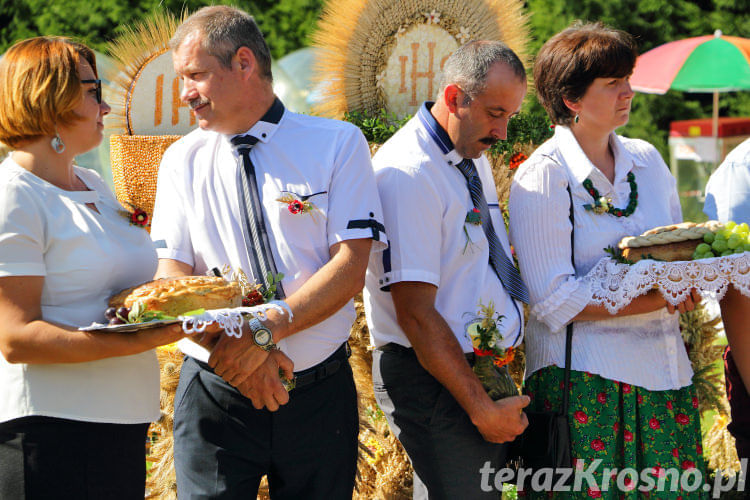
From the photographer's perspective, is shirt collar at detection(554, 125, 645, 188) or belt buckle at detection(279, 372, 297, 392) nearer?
belt buckle at detection(279, 372, 297, 392)

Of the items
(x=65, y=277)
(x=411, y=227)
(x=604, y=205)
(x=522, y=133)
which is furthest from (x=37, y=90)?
(x=522, y=133)

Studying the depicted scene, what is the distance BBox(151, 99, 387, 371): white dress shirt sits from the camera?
105 inches

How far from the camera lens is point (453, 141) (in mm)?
2955

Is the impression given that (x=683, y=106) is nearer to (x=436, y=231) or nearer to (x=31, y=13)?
(x=31, y=13)

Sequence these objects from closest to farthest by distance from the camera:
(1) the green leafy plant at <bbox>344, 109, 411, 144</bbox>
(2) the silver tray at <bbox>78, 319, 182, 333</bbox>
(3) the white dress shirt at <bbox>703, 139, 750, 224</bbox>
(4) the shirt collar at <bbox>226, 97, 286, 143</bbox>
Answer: (2) the silver tray at <bbox>78, 319, 182, 333</bbox>
(4) the shirt collar at <bbox>226, 97, 286, 143</bbox>
(3) the white dress shirt at <bbox>703, 139, 750, 224</bbox>
(1) the green leafy plant at <bbox>344, 109, 411, 144</bbox>

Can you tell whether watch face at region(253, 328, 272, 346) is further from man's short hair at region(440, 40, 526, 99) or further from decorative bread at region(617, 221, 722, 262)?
decorative bread at region(617, 221, 722, 262)

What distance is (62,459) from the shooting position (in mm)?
2396

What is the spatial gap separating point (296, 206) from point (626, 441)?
4.70 feet

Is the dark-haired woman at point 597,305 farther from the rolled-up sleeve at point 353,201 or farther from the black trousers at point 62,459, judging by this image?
the black trousers at point 62,459

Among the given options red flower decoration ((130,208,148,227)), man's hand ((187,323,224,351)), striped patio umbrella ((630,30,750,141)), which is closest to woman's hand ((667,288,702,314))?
man's hand ((187,323,224,351))

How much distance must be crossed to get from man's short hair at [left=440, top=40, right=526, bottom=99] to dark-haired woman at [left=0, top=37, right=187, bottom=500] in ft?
3.81

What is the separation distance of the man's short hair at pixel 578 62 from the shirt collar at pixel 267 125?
3.50 feet

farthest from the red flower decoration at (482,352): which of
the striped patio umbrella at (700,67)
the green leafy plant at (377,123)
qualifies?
the striped patio umbrella at (700,67)

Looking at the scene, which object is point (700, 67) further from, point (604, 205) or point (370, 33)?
point (604, 205)
